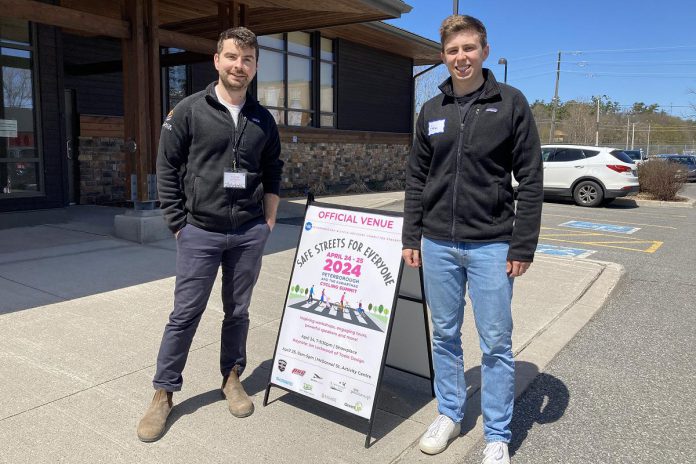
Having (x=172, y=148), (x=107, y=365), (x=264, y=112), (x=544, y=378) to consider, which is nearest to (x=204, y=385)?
(x=107, y=365)

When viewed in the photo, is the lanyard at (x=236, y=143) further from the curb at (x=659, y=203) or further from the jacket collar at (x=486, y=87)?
the curb at (x=659, y=203)

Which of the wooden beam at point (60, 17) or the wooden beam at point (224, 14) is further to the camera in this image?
the wooden beam at point (224, 14)

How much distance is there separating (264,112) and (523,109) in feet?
4.74

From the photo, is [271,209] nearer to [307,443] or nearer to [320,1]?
[307,443]

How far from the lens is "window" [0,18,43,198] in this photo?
858 centimetres

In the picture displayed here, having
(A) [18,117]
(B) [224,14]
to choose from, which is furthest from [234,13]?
(A) [18,117]

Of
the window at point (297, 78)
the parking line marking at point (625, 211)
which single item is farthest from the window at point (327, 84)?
the parking line marking at point (625, 211)

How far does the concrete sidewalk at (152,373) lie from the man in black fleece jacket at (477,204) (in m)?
0.53

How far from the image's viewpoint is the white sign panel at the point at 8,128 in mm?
8555

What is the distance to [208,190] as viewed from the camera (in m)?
2.96

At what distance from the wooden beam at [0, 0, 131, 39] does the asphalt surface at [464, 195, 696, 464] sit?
694cm

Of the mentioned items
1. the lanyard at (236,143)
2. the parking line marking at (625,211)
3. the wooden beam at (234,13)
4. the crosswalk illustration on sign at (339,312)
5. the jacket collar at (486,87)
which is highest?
the wooden beam at (234,13)

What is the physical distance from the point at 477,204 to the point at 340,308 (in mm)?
999

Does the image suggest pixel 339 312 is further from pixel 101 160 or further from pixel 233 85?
pixel 101 160
